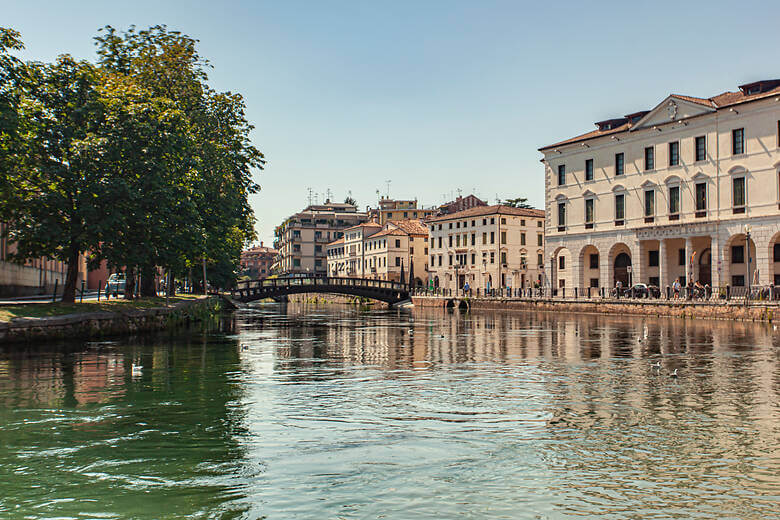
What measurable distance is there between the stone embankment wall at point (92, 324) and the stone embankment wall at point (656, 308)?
30277mm

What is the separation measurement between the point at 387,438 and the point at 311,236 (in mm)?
141891

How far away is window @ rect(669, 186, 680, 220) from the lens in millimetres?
54750

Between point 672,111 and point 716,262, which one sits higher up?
point 672,111

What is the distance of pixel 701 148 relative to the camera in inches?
2076

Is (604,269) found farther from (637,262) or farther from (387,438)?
(387,438)

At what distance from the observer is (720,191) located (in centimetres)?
5116

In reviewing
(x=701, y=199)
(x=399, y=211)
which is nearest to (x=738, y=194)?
(x=701, y=199)

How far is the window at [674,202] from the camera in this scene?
54.8m

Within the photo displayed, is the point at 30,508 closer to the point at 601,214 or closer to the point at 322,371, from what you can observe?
the point at 322,371

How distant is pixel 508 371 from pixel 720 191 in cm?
3933

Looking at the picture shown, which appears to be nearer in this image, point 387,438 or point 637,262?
point 387,438

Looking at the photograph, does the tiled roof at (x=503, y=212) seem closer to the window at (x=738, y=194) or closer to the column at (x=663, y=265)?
the column at (x=663, y=265)

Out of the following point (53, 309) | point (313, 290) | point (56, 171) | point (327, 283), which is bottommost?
point (53, 309)

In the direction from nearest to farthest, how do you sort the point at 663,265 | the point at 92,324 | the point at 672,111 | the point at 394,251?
the point at 92,324, the point at 672,111, the point at 663,265, the point at 394,251
